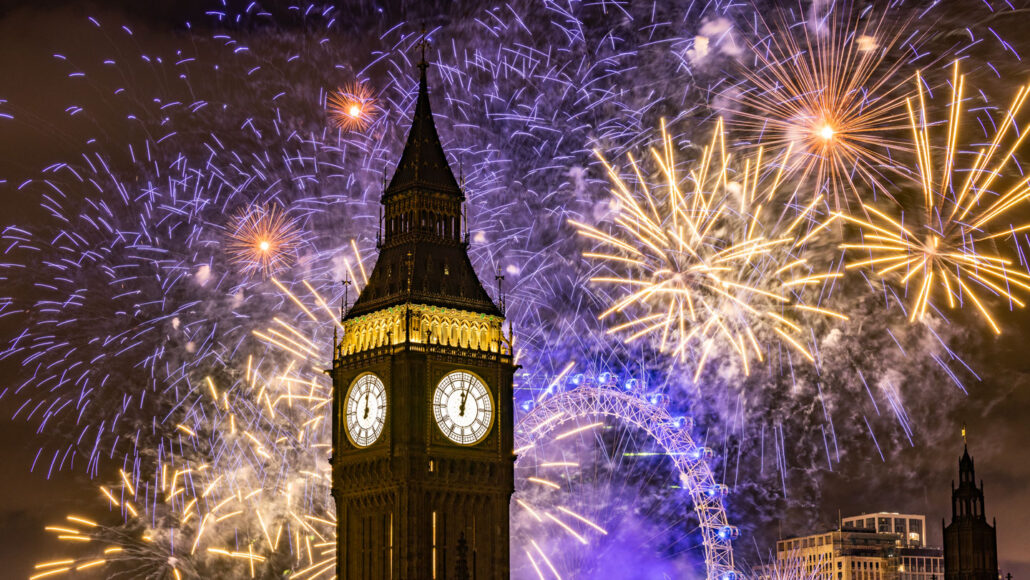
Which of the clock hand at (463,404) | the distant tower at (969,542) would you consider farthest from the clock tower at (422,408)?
the distant tower at (969,542)

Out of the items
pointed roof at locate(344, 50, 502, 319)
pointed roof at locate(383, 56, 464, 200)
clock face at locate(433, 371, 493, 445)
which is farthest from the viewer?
pointed roof at locate(383, 56, 464, 200)

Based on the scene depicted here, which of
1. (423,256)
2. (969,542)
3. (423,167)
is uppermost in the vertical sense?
(423,167)

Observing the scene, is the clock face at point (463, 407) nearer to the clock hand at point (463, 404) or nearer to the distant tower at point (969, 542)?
the clock hand at point (463, 404)

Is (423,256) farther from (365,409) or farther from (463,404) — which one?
(365,409)

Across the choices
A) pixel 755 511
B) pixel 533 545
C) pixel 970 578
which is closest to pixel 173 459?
pixel 533 545

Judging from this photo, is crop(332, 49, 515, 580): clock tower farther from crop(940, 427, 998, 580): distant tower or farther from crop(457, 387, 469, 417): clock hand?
crop(940, 427, 998, 580): distant tower

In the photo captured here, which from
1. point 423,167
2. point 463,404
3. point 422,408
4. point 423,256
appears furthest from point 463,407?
point 423,167

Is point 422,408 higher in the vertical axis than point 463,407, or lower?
lower

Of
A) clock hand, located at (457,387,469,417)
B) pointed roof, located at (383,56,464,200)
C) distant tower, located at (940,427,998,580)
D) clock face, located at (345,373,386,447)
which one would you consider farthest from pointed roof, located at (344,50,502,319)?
distant tower, located at (940,427,998,580)

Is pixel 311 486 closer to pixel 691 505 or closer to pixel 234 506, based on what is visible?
pixel 234 506
